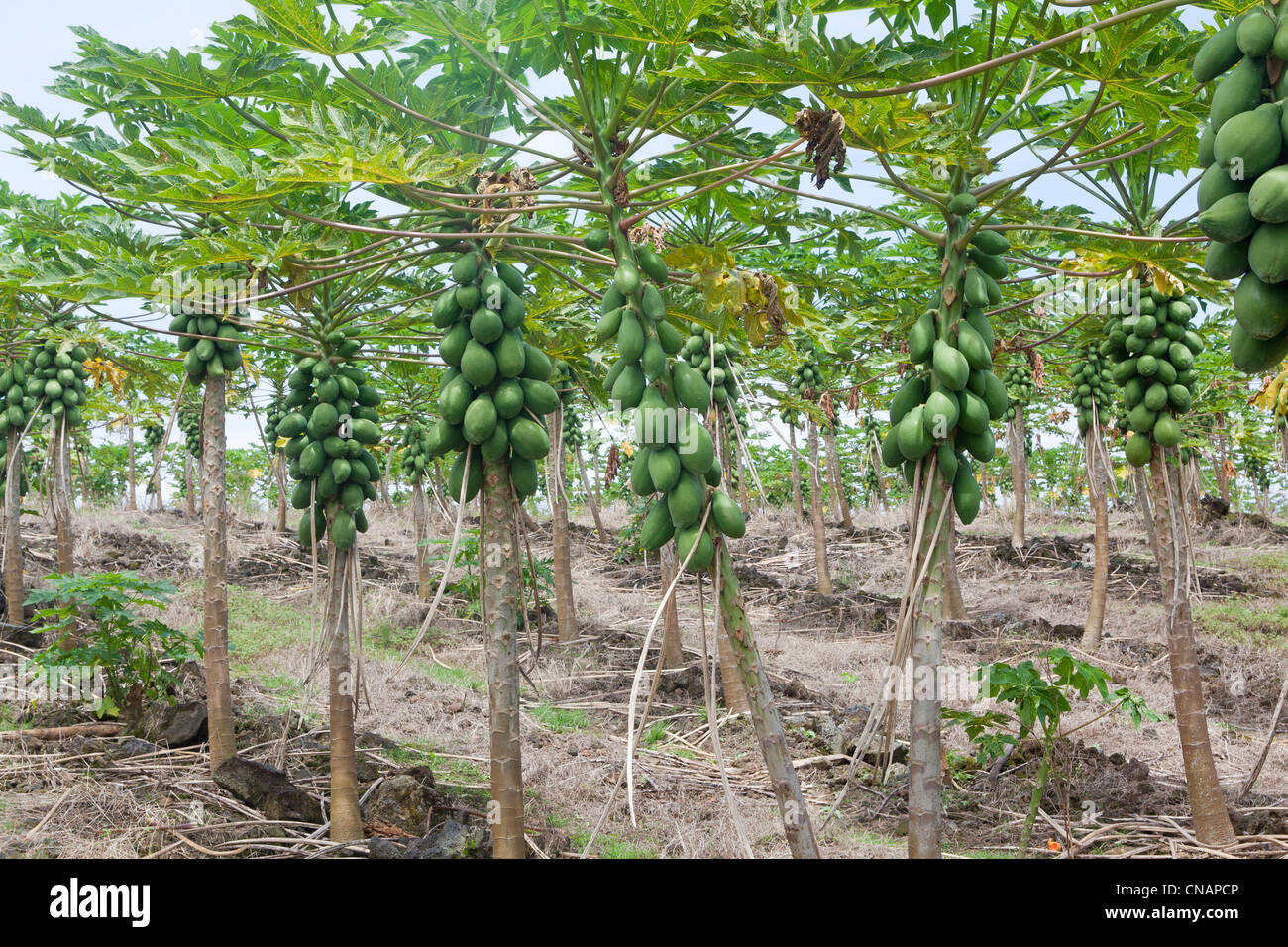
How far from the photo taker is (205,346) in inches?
183

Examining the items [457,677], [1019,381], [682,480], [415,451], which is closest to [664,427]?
[682,480]

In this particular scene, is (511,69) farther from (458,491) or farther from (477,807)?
(477,807)

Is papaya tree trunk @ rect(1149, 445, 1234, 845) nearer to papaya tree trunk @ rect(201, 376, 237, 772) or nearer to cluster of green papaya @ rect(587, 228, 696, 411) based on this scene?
cluster of green papaya @ rect(587, 228, 696, 411)

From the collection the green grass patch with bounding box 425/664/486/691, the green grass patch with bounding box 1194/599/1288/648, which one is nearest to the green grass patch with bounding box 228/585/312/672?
the green grass patch with bounding box 425/664/486/691

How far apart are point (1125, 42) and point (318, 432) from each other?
384cm

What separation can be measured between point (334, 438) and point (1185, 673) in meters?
4.58

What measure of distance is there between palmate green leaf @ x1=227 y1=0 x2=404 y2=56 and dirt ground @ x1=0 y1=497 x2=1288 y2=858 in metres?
2.47

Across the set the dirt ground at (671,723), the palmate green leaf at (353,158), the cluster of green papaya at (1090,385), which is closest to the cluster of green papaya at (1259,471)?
the dirt ground at (671,723)

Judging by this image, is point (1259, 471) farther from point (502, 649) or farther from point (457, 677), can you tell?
point (502, 649)

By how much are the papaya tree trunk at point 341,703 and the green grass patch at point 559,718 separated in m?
2.12

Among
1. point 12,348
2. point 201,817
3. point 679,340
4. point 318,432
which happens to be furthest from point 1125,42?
point 12,348

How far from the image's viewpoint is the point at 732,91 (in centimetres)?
281

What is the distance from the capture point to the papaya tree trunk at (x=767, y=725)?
254 cm

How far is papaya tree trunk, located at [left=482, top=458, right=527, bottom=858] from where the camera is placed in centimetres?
306
